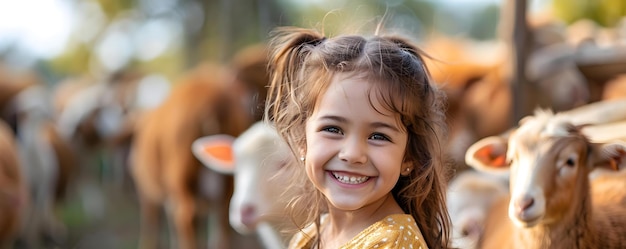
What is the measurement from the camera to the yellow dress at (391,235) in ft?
7.28

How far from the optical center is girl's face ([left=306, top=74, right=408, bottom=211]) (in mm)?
2256

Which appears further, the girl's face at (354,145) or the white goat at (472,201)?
the white goat at (472,201)

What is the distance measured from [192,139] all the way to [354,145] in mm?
4825

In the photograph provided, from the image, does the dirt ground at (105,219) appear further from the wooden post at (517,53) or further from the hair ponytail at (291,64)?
the hair ponytail at (291,64)

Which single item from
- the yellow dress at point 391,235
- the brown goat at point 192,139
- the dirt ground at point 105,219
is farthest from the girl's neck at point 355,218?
the dirt ground at point 105,219

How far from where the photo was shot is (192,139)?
6.95 metres

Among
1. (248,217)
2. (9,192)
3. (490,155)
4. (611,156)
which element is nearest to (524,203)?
(611,156)

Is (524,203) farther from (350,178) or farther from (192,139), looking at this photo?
(192,139)

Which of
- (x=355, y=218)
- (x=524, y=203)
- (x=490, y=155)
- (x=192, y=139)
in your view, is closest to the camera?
(x=355, y=218)

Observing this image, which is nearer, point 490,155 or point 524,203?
point 524,203

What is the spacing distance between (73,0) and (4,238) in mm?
16163

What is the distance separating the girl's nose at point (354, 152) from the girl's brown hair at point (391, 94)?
0.13m

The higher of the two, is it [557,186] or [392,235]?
[392,235]

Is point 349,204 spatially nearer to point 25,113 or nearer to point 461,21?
point 25,113
